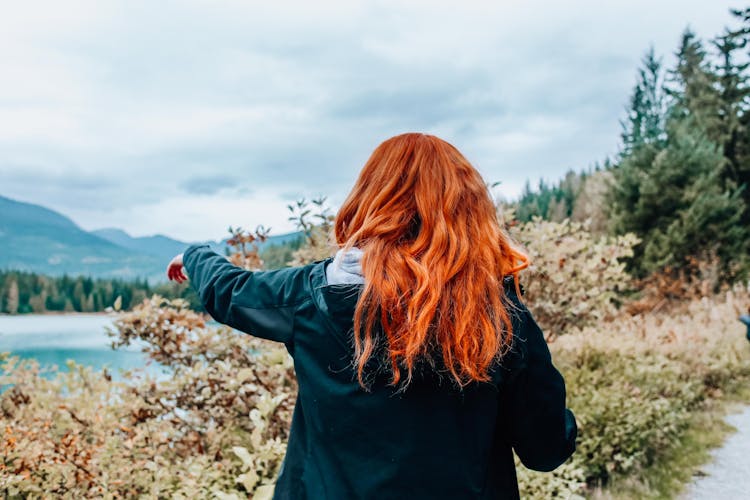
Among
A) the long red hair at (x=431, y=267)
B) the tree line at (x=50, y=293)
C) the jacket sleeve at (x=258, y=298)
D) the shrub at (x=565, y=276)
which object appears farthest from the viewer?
the tree line at (x=50, y=293)

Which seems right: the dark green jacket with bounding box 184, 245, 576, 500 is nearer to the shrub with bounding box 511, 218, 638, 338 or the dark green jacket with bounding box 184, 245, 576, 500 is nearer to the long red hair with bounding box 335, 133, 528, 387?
the long red hair with bounding box 335, 133, 528, 387

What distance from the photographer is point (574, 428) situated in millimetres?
1526

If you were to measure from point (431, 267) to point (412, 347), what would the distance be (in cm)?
20

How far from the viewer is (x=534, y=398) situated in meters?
1.43

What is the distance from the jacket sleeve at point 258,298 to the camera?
4.65 ft

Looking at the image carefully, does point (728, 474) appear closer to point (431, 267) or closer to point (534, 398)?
point (534, 398)

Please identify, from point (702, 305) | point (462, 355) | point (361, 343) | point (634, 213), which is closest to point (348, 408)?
point (361, 343)

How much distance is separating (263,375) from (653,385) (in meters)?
4.20

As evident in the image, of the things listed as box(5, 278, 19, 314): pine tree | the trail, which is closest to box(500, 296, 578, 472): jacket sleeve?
the trail

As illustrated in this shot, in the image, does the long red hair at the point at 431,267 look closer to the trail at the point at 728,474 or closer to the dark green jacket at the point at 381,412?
the dark green jacket at the point at 381,412

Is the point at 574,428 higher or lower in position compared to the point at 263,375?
higher

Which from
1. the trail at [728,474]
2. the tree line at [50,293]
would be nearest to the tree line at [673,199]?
the trail at [728,474]

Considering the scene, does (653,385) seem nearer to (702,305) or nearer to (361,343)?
(361,343)

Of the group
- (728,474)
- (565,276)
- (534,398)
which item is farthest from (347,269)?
(728,474)
